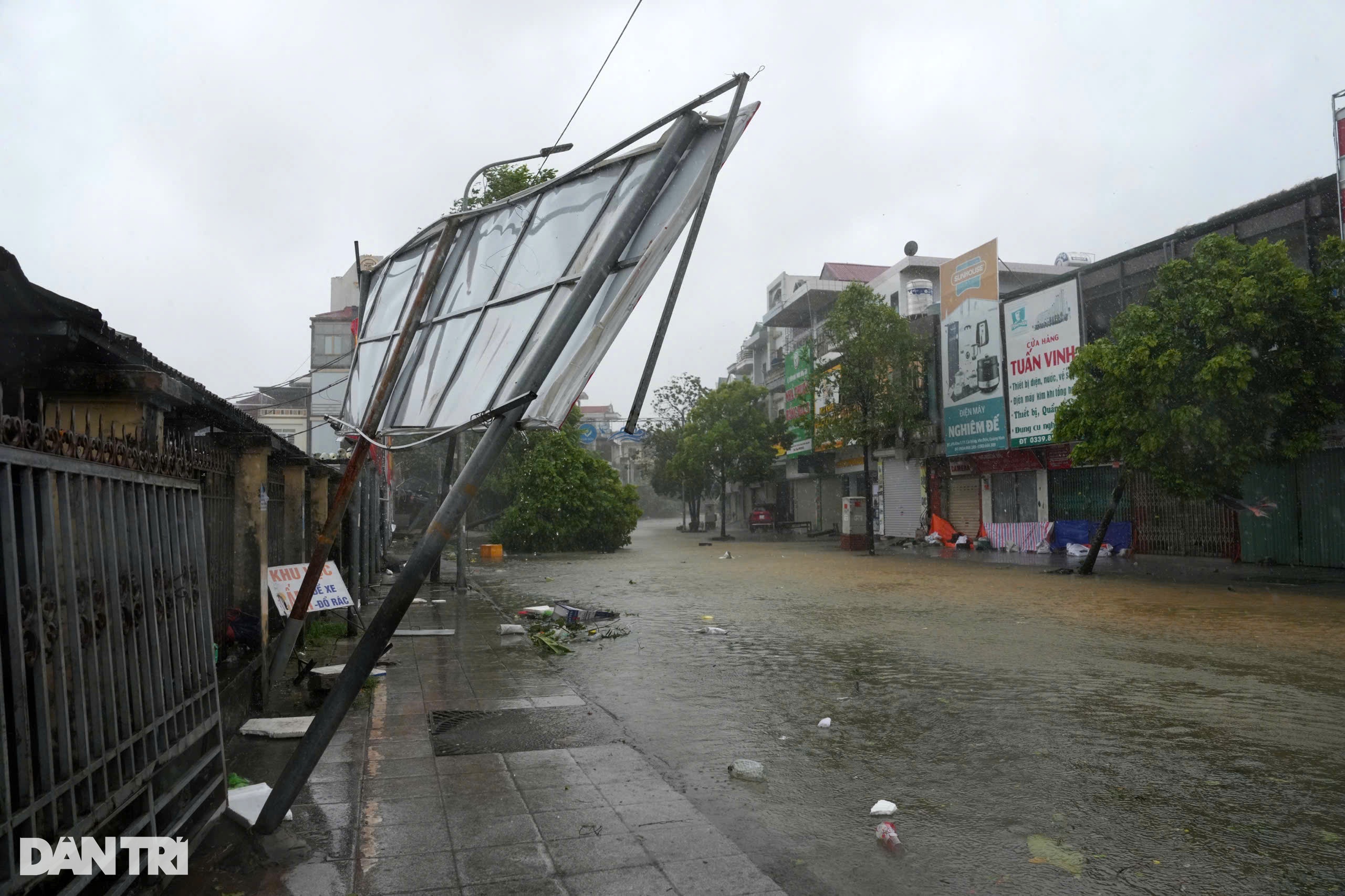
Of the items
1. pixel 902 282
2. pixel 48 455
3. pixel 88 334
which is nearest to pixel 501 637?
pixel 88 334

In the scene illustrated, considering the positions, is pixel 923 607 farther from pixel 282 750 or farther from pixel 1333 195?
pixel 1333 195

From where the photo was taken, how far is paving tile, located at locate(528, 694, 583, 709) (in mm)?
7605

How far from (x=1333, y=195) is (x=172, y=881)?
23.0 meters

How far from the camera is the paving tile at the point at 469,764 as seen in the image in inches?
220

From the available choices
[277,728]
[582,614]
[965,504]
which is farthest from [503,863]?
[965,504]

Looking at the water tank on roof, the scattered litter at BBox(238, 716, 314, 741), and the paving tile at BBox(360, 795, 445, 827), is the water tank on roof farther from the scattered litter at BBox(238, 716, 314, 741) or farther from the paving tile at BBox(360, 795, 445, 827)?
the paving tile at BBox(360, 795, 445, 827)

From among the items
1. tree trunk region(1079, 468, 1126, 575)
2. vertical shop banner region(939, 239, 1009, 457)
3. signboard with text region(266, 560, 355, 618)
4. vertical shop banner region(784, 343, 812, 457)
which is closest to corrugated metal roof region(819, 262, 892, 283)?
vertical shop banner region(784, 343, 812, 457)

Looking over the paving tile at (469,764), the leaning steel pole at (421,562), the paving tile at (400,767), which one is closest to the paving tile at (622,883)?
the leaning steel pole at (421,562)

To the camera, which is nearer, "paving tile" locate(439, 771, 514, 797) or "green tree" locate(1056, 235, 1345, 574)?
"paving tile" locate(439, 771, 514, 797)

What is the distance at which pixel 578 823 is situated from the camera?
4.63m

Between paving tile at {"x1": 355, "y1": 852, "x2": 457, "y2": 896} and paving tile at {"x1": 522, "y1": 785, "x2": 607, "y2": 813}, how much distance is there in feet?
2.59

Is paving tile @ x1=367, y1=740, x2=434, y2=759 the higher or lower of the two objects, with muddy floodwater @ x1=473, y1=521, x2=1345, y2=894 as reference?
higher

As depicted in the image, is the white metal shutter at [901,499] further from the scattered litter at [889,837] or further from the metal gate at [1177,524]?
the scattered litter at [889,837]

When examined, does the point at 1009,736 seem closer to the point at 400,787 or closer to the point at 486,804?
the point at 486,804
